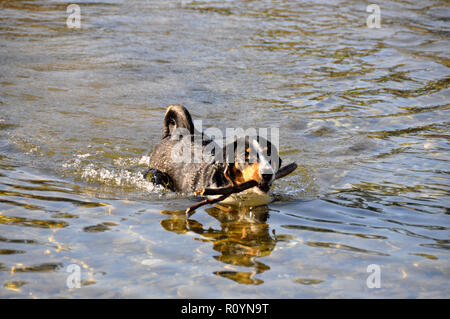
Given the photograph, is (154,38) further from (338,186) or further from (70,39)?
(338,186)

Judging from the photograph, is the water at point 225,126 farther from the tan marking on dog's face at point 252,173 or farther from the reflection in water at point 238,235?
the tan marking on dog's face at point 252,173

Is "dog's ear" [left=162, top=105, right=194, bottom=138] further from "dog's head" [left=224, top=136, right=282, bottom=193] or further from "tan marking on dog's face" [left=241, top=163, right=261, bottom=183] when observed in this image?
"tan marking on dog's face" [left=241, top=163, right=261, bottom=183]

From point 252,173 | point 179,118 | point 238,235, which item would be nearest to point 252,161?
point 252,173

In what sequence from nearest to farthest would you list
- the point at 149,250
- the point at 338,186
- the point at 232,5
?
the point at 149,250
the point at 338,186
the point at 232,5

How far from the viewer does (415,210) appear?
17.0 ft

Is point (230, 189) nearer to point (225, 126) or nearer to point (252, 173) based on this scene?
point (252, 173)

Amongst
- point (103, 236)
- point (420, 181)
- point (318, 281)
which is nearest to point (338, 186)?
point (420, 181)

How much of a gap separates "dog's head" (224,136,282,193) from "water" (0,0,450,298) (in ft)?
1.53

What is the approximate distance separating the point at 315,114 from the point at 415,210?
346 centimetres

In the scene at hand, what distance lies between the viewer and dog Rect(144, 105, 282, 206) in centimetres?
470

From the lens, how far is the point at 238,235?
188 inches

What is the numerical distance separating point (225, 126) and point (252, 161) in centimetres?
329

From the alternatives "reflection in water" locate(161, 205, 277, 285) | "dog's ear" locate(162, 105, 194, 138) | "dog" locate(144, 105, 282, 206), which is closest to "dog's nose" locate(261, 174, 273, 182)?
"dog" locate(144, 105, 282, 206)

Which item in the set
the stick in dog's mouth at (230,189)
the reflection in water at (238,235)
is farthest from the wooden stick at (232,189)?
the reflection in water at (238,235)
